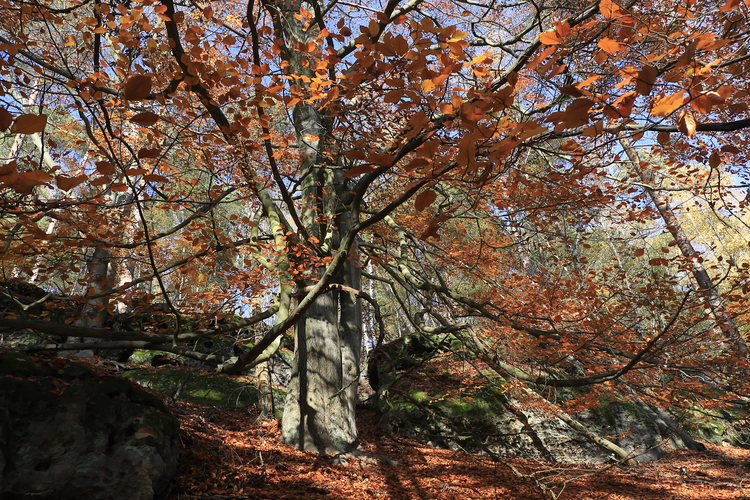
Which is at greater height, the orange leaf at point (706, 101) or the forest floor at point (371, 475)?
the orange leaf at point (706, 101)

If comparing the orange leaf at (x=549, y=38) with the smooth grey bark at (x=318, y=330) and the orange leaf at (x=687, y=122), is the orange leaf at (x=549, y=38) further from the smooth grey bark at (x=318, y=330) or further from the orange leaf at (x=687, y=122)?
the smooth grey bark at (x=318, y=330)

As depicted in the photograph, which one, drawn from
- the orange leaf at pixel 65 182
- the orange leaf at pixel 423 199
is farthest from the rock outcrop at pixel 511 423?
the orange leaf at pixel 65 182

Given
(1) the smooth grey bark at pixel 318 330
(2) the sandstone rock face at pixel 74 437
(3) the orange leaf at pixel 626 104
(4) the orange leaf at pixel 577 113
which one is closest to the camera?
(4) the orange leaf at pixel 577 113

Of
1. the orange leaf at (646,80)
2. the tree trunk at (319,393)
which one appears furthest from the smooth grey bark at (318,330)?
the orange leaf at (646,80)

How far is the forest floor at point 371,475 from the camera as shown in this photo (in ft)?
11.9

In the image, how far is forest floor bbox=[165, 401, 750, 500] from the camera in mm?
3633

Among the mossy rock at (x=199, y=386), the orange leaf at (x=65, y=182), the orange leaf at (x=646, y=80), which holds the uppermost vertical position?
the orange leaf at (x=65, y=182)

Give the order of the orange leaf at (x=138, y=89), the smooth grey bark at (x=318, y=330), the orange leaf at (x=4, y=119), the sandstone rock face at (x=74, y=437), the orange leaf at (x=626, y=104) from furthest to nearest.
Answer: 1. the smooth grey bark at (x=318, y=330)
2. the sandstone rock face at (x=74, y=437)
3. the orange leaf at (x=626, y=104)
4. the orange leaf at (x=138, y=89)
5. the orange leaf at (x=4, y=119)

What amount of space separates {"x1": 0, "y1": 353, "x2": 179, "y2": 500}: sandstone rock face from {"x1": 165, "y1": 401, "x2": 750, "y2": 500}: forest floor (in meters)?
0.42

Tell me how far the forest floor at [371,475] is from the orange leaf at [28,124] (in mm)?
3149

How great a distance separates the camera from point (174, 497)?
3205mm

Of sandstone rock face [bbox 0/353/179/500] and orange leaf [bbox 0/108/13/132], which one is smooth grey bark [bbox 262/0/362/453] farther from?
orange leaf [bbox 0/108/13/132]

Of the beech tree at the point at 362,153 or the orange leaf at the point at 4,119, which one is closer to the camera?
the orange leaf at the point at 4,119

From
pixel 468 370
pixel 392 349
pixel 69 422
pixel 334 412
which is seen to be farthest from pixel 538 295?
pixel 69 422
